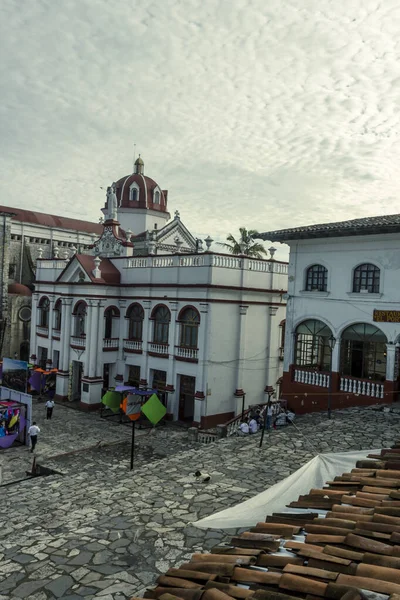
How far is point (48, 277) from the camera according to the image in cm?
3581

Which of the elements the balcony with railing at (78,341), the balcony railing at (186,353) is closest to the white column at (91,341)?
the balcony with railing at (78,341)

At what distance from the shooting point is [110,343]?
30.7 meters

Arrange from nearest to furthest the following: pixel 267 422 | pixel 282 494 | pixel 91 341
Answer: pixel 282 494
pixel 267 422
pixel 91 341

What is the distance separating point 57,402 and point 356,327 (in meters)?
19.6

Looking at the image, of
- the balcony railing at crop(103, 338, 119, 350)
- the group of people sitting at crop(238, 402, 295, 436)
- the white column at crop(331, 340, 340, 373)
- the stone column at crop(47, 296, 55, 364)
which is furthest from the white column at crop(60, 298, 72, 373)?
the white column at crop(331, 340, 340, 373)

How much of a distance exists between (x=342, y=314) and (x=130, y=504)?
12422 mm

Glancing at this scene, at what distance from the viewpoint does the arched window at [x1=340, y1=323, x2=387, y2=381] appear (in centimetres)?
2044

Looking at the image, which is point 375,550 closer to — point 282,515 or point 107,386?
point 282,515

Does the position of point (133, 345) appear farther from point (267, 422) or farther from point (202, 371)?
point (267, 422)

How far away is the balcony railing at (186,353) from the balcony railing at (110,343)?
5.28 metres

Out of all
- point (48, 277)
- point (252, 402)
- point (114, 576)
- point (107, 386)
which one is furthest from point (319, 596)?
point (48, 277)

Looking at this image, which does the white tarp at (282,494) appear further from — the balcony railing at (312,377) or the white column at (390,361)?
the balcony railing at (312,377)

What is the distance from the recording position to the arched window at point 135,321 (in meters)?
30.3

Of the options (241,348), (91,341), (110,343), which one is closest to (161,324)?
(110,343)
